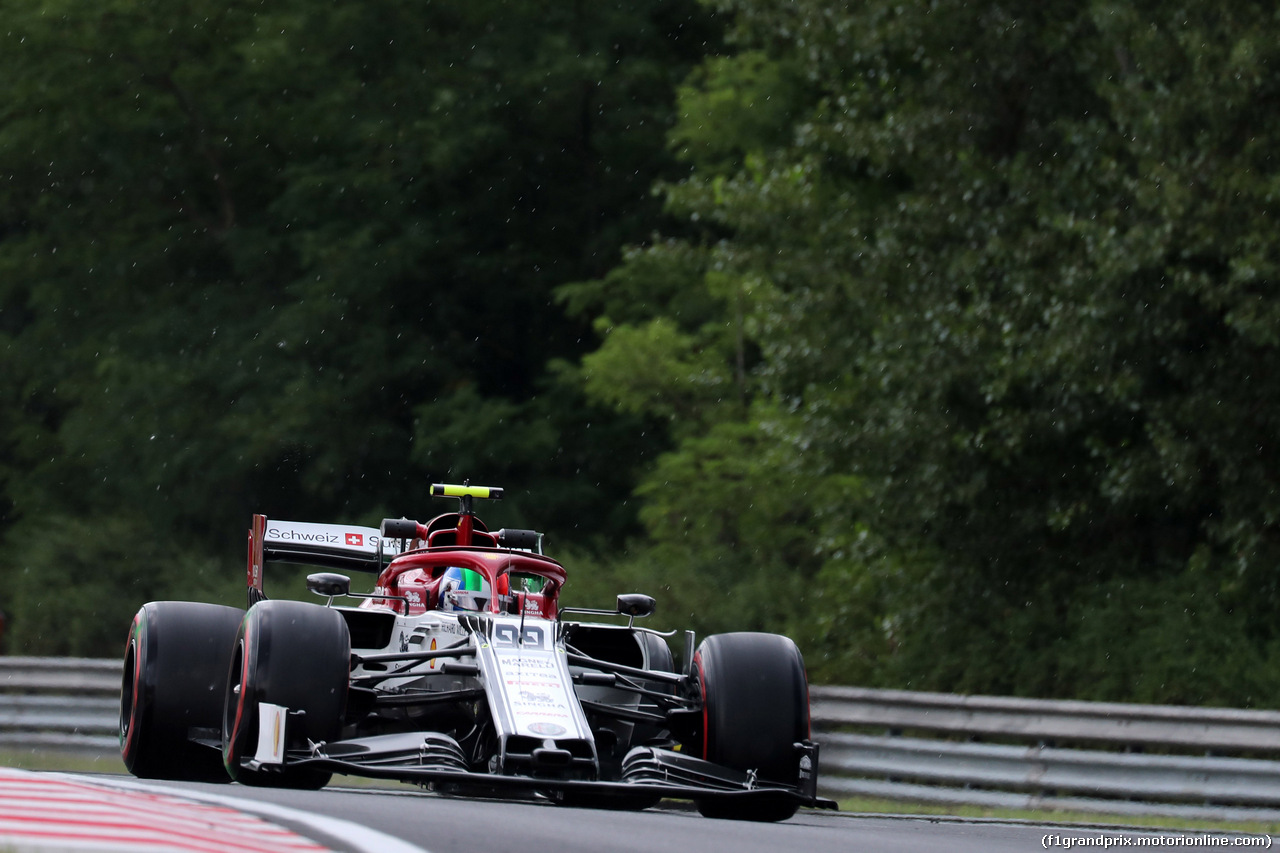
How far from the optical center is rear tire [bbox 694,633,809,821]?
945cm

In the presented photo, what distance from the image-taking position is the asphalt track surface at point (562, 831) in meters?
6.32

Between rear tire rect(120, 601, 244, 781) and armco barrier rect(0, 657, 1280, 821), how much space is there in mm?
3895

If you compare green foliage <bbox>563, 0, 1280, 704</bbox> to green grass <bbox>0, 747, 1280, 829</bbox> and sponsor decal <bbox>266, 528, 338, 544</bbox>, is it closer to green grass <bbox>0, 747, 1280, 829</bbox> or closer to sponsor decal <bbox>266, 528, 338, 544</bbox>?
green grass <bbox>0, 747, 1280, 829</bbox>

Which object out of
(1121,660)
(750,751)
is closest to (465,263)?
(1121,660)

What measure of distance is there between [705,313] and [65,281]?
1263cm

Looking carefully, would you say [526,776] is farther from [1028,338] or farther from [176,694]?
[1028,338]

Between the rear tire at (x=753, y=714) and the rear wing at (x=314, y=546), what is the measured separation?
2872 millimetres

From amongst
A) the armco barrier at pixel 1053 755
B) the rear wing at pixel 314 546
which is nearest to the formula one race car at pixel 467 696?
the rear wing at pixel 314 546

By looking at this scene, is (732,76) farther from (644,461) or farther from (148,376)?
(148,376)

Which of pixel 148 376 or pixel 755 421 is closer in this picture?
pixel 755 421

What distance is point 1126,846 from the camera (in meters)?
7.89

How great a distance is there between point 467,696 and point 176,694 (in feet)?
6.08

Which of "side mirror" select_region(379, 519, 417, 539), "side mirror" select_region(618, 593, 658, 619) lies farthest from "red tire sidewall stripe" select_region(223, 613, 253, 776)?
"side mirror" select_region(618, 593, 658, 619)

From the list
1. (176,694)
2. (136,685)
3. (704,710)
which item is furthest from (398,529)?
(704,710)
